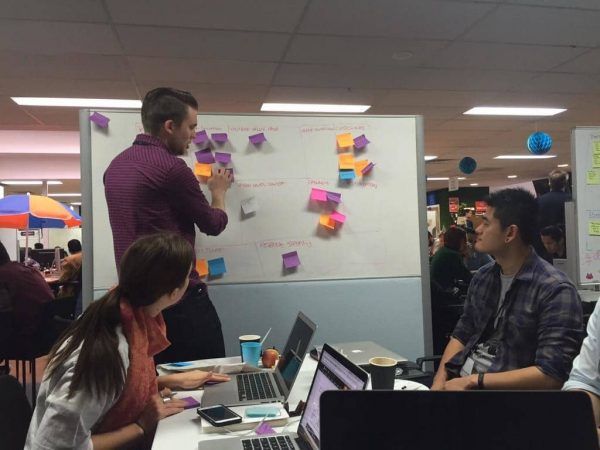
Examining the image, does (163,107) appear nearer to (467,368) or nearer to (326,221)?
(326,221)

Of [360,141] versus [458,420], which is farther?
[360,141]

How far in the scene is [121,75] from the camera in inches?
170

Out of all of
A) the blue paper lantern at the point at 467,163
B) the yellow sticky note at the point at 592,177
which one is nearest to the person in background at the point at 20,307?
the yellow sticky note at the point at 592,177

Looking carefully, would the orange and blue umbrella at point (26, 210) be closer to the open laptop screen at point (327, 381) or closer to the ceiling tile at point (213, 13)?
the ceiling tile at point (213, 13)

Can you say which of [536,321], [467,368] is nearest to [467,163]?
[467,368]

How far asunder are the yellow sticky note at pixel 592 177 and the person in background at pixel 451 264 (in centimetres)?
132

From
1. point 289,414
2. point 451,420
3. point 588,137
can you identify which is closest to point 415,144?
point 588,137

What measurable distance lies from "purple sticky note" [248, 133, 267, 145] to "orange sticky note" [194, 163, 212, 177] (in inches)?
10.5

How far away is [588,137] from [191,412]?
2.84m

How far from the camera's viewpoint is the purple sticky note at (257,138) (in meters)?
2.58

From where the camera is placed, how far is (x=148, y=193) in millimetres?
1880

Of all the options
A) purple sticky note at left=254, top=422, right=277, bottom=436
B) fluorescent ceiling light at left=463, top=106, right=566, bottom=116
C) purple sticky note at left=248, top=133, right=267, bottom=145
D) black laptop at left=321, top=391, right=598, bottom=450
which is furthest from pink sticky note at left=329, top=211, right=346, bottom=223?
fluorescent ceiling light at left=463, top=106, right=566, bottom=116

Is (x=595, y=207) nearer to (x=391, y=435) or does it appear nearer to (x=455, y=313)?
(x=455, y=313)

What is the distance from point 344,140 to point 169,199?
1.12m
